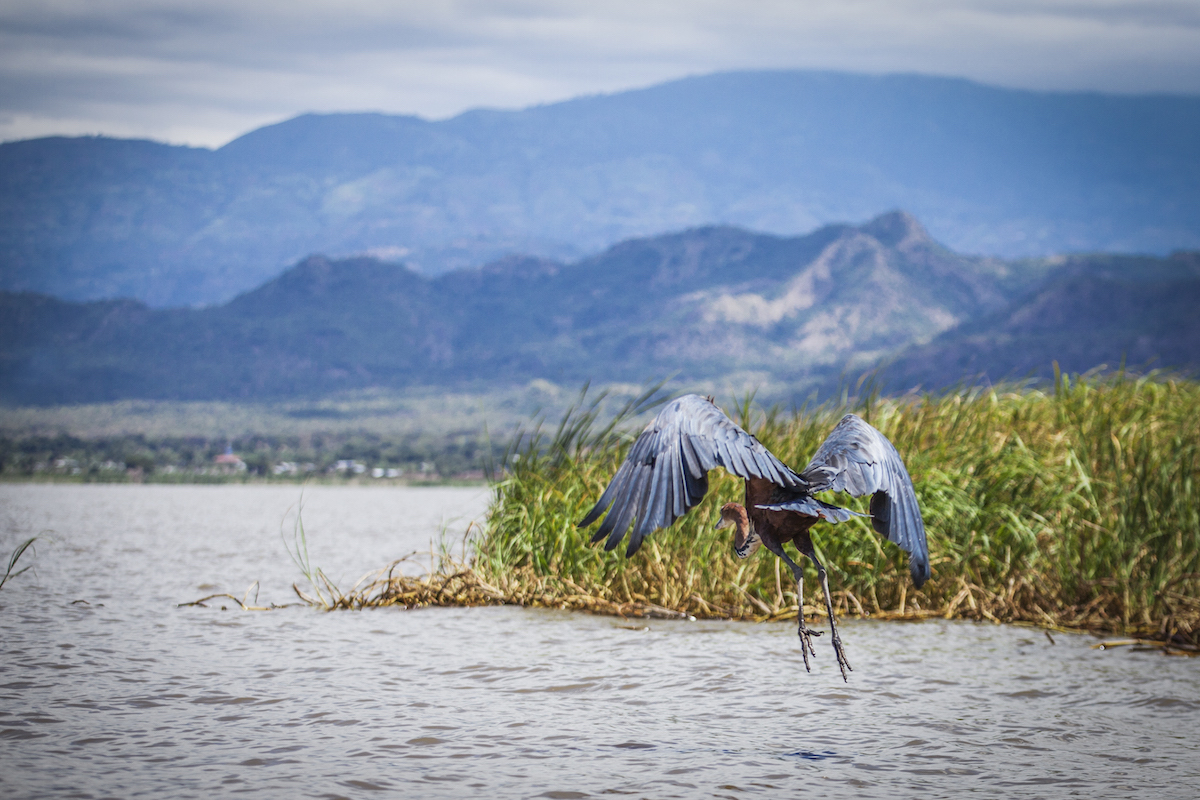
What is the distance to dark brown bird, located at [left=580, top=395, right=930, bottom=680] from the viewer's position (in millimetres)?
4746

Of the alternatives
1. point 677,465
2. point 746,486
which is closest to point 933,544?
point 746,486

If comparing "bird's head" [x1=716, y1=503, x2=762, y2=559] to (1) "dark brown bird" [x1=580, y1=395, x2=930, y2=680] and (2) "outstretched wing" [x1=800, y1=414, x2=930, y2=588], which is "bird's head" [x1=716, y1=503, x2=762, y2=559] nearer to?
Answer: (1) "dark brown bird" [x1=580, y1=395, x2=930, y2=680]

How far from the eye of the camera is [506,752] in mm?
6566

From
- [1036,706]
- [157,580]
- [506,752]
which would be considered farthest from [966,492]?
[157,580]

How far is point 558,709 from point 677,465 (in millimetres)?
3266

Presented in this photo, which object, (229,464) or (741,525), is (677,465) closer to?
(741,525)

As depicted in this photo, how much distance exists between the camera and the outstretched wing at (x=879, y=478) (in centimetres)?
533

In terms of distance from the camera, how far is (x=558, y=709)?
753cm

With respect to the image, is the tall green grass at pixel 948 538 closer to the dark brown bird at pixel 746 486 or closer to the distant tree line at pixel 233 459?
the dark brown bird at pixel 746 486

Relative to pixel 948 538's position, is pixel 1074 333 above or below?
above

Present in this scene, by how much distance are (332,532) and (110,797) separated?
21.9 m

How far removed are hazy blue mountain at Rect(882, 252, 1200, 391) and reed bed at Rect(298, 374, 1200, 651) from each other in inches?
4415

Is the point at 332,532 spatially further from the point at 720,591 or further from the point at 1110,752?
the point at 1110,752

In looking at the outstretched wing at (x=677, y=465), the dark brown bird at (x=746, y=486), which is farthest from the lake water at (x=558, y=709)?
the outstretched wing at (x=677, y=465)
